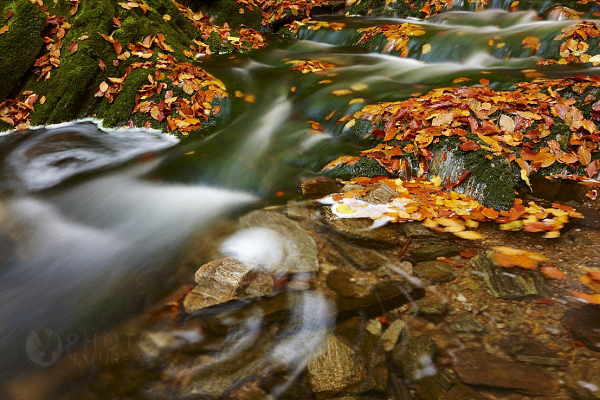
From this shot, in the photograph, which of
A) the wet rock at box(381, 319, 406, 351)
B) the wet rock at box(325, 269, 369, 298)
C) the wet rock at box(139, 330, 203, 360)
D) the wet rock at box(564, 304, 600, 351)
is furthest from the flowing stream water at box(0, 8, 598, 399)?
the wet rock at box(564, 304, 600, 351)

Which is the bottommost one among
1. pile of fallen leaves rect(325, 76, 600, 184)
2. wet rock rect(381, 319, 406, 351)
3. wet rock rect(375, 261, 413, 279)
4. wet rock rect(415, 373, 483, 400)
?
wet rock rect(415, 373, 483, 400)

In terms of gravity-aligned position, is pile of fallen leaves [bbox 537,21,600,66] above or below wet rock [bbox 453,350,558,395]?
above

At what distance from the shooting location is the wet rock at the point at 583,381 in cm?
179

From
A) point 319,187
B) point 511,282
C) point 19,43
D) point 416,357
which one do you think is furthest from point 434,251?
point 19,43

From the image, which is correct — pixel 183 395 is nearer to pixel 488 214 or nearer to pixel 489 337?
pixel 489 337

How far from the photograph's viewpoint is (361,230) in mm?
3191

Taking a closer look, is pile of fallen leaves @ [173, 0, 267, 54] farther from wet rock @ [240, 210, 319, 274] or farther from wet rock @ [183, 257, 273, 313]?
wet rock @ [183, 257, 273, 313]

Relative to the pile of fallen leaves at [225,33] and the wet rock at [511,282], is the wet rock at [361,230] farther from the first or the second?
the pile of fallen leaves at [225,33]

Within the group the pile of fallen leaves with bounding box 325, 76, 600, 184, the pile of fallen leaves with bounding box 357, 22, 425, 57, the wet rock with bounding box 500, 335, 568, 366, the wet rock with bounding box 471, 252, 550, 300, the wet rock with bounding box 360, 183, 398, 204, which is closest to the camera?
the wet rock with bounding box 500, 335, 568, 366

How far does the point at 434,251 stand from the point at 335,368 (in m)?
1.28

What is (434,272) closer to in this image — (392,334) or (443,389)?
(392,334)

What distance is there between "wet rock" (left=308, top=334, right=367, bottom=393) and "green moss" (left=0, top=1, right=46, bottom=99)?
595 cm

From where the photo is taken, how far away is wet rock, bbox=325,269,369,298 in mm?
2586

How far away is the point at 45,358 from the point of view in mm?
2207
